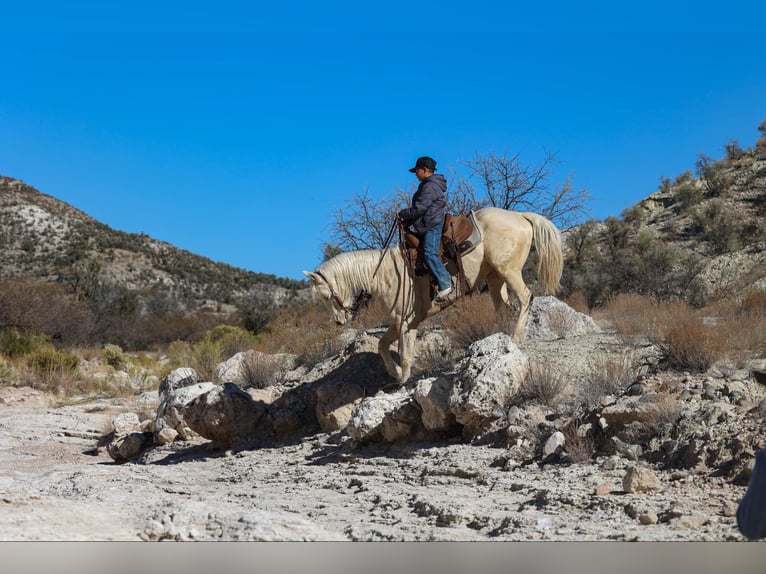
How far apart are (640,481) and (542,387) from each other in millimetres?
2577

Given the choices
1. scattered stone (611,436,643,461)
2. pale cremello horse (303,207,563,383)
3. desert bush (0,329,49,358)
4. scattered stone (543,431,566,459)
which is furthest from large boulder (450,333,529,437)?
desert bush (0,329,49,358)

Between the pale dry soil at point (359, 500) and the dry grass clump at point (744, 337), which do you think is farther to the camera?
the dry grass clump at point (744, 337)

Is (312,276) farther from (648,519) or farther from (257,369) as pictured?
(648,519)

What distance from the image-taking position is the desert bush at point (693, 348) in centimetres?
851

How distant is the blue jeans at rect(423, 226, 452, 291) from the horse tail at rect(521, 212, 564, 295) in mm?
2074

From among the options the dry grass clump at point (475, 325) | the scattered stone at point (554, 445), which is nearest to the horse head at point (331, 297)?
the dry grass clump at point (475, 325)

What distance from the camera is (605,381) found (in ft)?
27.2

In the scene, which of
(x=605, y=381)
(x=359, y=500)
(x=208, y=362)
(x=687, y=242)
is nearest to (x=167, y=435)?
(x=208, y=362)

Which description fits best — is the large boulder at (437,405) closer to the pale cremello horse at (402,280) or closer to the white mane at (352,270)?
the pale cremello horse at (402,280)

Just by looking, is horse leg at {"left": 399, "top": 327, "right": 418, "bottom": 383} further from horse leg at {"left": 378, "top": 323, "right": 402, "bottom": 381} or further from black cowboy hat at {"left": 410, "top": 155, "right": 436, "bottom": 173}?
black cowboy hat at {"left": 410, "top": 155, "right": 436, "bottom": 173}

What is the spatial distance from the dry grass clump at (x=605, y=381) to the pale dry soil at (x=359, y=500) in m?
1.34

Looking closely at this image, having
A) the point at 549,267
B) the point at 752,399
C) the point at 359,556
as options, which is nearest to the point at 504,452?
the point at 752,399

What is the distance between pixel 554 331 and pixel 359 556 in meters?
7.95

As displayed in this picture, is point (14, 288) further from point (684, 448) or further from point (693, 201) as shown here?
point (693, 201)
